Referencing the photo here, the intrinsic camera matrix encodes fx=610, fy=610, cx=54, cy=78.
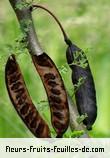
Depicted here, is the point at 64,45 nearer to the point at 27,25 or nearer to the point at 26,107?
the point at 26,107

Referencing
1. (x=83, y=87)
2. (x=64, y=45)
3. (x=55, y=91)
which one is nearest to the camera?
(x=55, y=91)

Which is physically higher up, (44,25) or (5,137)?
(44,25)

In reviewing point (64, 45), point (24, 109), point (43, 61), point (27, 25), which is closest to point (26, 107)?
point (24, 109)

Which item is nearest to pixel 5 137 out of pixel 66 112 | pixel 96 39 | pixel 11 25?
pixel 11 25

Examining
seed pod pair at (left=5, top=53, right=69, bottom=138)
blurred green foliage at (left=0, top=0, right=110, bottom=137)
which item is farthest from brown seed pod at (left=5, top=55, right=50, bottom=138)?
blurred green foliage at (left=0, top=0, right=110, bottom=137)

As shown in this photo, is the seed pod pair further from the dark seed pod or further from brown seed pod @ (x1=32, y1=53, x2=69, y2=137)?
the dark seed pod

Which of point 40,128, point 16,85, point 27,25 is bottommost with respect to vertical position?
point 40,128

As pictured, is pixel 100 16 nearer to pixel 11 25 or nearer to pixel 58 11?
pixel 58 11
